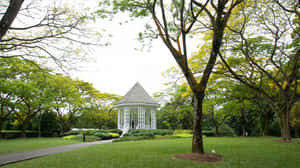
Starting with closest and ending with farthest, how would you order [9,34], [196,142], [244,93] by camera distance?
[196,142] < [9,34] < [244,93]

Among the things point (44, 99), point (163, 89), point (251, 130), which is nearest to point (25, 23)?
point (44, 99)

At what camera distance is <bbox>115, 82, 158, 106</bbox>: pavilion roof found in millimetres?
21500

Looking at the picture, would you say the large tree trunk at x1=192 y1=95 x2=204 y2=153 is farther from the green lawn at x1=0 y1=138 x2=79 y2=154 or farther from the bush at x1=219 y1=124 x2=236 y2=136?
the bush at x1=219 y1=124 x2=236 y2=136

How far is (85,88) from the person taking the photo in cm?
2719

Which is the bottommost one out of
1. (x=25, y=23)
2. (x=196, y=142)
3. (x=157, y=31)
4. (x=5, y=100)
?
(x=196, y=142)

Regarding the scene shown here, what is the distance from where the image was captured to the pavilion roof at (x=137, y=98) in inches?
846

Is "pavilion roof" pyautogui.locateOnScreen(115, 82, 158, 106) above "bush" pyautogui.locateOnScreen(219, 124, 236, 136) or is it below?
above

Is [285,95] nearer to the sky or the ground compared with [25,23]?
nearer to the ground

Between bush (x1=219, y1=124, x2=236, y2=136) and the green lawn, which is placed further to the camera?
bush (x1=219, y1=124, x2=236, y2=136)

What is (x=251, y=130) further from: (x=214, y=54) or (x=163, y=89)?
(x=214, y=54)

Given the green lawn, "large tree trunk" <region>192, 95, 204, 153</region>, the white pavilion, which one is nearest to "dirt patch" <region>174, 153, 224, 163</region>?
"large tree trunk" <region>192, 95, 204, 153</region>

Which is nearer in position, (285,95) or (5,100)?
(285,95)

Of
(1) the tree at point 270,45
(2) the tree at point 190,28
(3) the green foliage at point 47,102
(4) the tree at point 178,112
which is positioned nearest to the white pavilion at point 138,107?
(4) the tree at point 178,112

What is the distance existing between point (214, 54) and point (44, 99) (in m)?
18.0
